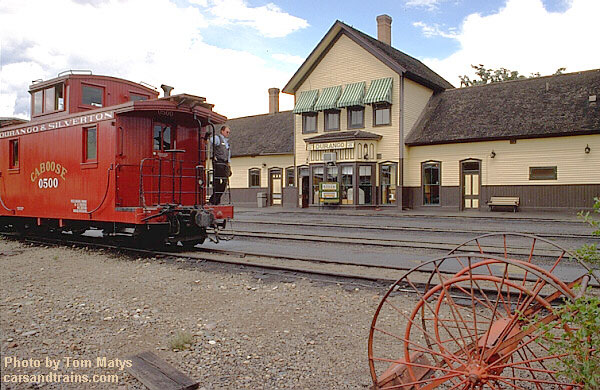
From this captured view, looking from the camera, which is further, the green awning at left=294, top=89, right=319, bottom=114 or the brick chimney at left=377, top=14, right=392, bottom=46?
the brick chimney at left=377, top=14, right=392, bottom=46

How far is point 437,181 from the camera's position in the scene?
81.8 feet

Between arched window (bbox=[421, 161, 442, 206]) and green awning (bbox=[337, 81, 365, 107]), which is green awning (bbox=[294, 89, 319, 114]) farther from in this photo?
arched window (bbox=[421, 161, 442, 206])

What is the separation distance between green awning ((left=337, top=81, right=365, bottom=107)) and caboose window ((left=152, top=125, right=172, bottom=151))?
54.8ft

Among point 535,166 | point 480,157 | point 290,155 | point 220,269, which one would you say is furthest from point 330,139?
point 220,269

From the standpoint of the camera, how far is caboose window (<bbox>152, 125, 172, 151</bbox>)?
10.7 m

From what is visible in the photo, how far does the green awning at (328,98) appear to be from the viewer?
89.2 feet

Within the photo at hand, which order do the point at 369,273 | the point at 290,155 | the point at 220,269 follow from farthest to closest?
the point at 290,155
the point at 220,269
the point at 369,273

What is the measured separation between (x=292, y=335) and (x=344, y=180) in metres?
21.5

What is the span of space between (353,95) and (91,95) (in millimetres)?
17207

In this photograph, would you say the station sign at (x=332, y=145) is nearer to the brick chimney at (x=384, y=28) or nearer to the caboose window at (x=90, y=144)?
the brick chimney at (x=384, y=28)

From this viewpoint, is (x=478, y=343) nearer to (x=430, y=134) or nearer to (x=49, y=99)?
(x=49, y=99)

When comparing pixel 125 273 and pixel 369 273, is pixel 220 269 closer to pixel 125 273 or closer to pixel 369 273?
pixel 125 273

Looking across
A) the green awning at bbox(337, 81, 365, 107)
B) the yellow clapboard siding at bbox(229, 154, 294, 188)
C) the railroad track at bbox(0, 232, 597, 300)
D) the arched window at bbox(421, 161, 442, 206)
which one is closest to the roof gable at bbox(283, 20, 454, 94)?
the green awning at bbox(337, 81, 365, 107)

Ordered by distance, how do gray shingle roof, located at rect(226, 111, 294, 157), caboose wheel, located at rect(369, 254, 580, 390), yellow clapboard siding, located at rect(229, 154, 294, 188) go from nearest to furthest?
caboose wheel, located at rect(369, 254, 580, 390)
yellow clapboard siding, located at rect(229, 154, 294, 188)
gray shingle roof, located at rect(226, 111, 294, 157)
